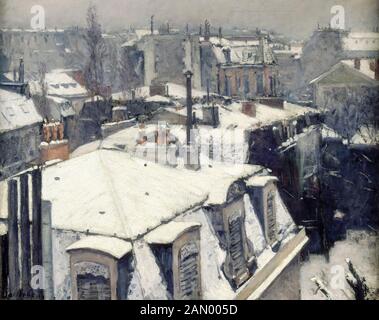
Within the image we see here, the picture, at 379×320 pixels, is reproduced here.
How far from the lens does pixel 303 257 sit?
5.80 metres

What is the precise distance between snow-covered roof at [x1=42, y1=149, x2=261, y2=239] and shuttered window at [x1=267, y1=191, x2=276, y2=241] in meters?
0.42

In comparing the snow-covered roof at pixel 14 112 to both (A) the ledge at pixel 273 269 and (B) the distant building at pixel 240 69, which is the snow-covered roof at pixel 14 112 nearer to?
(B) the distant building at pixel 240 69

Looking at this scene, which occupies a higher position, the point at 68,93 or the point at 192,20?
the point at 192,20

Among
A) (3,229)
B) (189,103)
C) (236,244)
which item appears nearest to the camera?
(3,229)

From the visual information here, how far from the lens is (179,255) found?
465 centimetres

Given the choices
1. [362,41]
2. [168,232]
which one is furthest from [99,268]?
[362,41]

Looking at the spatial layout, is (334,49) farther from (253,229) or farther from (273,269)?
(273,269)

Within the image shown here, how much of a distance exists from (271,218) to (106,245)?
220 cm

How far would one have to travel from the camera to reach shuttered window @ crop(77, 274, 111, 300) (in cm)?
447

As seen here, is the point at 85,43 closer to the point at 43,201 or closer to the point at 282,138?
the point at 43,201

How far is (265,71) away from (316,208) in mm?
1653

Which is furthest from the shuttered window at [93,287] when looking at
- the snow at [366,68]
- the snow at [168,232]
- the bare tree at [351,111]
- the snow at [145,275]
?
the snow at [366,68]
